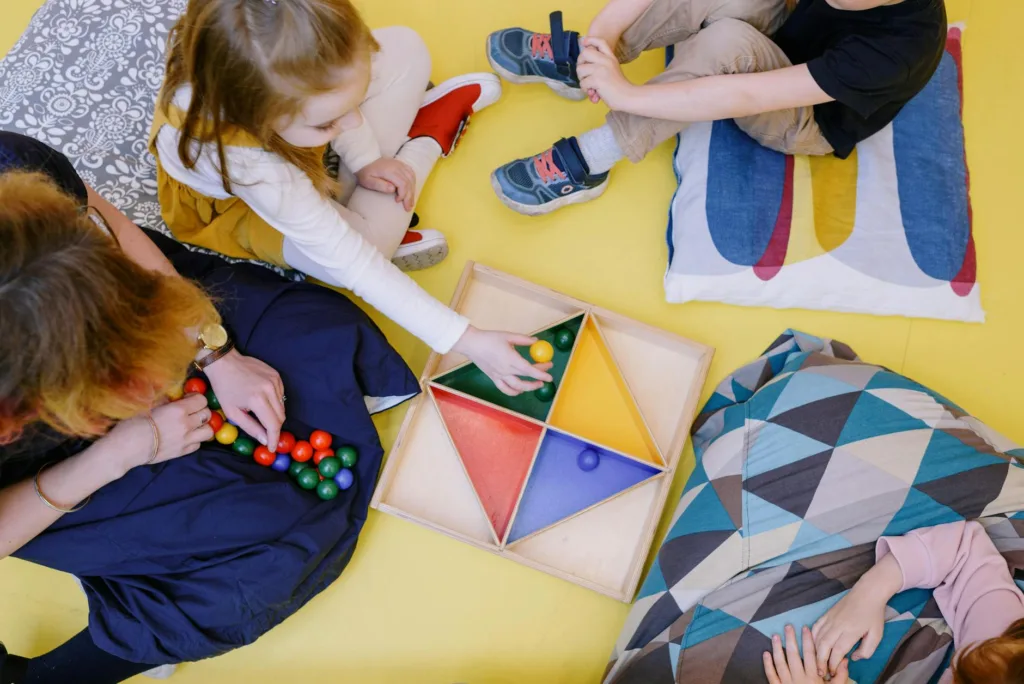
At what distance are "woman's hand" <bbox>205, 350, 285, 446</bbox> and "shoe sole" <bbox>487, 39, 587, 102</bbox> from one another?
2.25 feet

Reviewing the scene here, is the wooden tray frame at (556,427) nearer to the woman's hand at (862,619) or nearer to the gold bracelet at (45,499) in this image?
the woman's hand at (862,619)

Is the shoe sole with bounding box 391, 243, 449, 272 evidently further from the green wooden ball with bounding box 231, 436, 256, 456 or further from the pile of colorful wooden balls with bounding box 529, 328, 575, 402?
the green wooden ball with bounding box 231, 436, 256, 456

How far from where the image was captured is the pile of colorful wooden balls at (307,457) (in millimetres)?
1115

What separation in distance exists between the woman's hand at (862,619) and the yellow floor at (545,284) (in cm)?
33

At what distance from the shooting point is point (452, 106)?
4.37 feet

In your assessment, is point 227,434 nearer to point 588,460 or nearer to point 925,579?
point 588,460

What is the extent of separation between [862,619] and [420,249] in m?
0.87


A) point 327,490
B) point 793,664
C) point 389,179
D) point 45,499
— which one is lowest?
point 793,664

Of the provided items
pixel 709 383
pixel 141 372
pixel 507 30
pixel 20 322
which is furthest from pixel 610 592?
pixel 507 30

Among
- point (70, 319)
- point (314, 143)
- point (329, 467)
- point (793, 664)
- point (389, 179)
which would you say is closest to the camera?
point (70, 319)

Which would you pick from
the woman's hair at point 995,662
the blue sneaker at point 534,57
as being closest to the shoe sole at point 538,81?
the blue sneaker at point 534,57

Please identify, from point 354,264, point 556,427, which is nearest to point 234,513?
point 354,264

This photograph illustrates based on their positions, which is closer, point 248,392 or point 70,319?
point 70,319

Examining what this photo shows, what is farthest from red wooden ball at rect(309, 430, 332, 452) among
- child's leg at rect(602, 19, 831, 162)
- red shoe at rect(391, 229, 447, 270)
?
child's leg at rect(602, 19, 831, 162)
